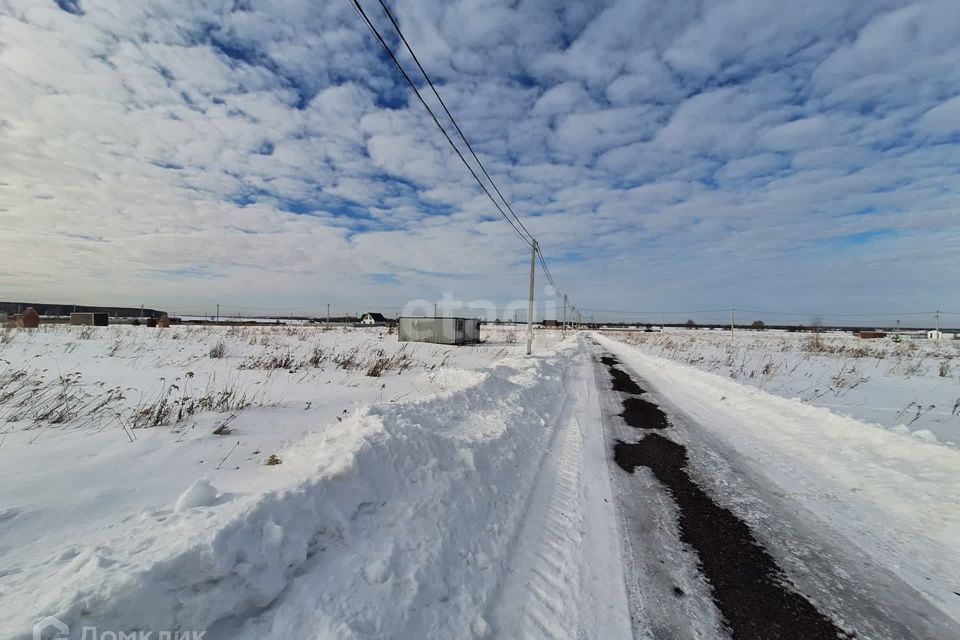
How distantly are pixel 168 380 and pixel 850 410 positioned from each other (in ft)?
45.1

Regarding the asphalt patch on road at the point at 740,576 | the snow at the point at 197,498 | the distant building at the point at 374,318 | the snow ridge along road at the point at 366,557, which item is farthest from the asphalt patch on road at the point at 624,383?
the distant building at the point at 374,318

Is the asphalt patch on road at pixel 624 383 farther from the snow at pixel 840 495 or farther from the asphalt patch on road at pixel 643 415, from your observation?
the snow at pixel 840 495

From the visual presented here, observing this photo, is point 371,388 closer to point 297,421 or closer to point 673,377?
point 297,421

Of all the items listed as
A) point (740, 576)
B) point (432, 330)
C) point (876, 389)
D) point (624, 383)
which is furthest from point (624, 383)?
point (432, 330)

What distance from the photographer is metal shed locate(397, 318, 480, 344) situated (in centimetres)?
2683

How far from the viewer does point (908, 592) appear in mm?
2582

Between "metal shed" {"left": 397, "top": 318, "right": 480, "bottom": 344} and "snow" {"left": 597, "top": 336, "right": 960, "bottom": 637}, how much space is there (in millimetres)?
20623

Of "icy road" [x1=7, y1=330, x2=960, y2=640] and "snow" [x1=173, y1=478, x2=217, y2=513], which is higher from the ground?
"snow" [x1=173, y1=478, x2=217, y2=513]

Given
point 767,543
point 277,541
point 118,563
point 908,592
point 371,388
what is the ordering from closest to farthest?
point 118,563 < point 277,541 < point 908,592 < point 767,543 < point 371,388

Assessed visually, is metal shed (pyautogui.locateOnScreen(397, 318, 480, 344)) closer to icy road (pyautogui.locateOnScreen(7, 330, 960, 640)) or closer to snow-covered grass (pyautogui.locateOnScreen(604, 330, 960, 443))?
snow-covered grass (pyautogui.locateOnScreen(604, 330, 960, 443))

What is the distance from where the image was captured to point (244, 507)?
7.73 ft

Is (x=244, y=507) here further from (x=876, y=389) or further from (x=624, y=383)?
(x=876, y=389)

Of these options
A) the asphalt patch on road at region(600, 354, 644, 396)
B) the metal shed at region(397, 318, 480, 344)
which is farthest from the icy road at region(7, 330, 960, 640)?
the metal shed at region(397, 318, 480, 344)

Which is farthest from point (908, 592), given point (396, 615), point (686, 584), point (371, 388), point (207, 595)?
point (371, 388)
